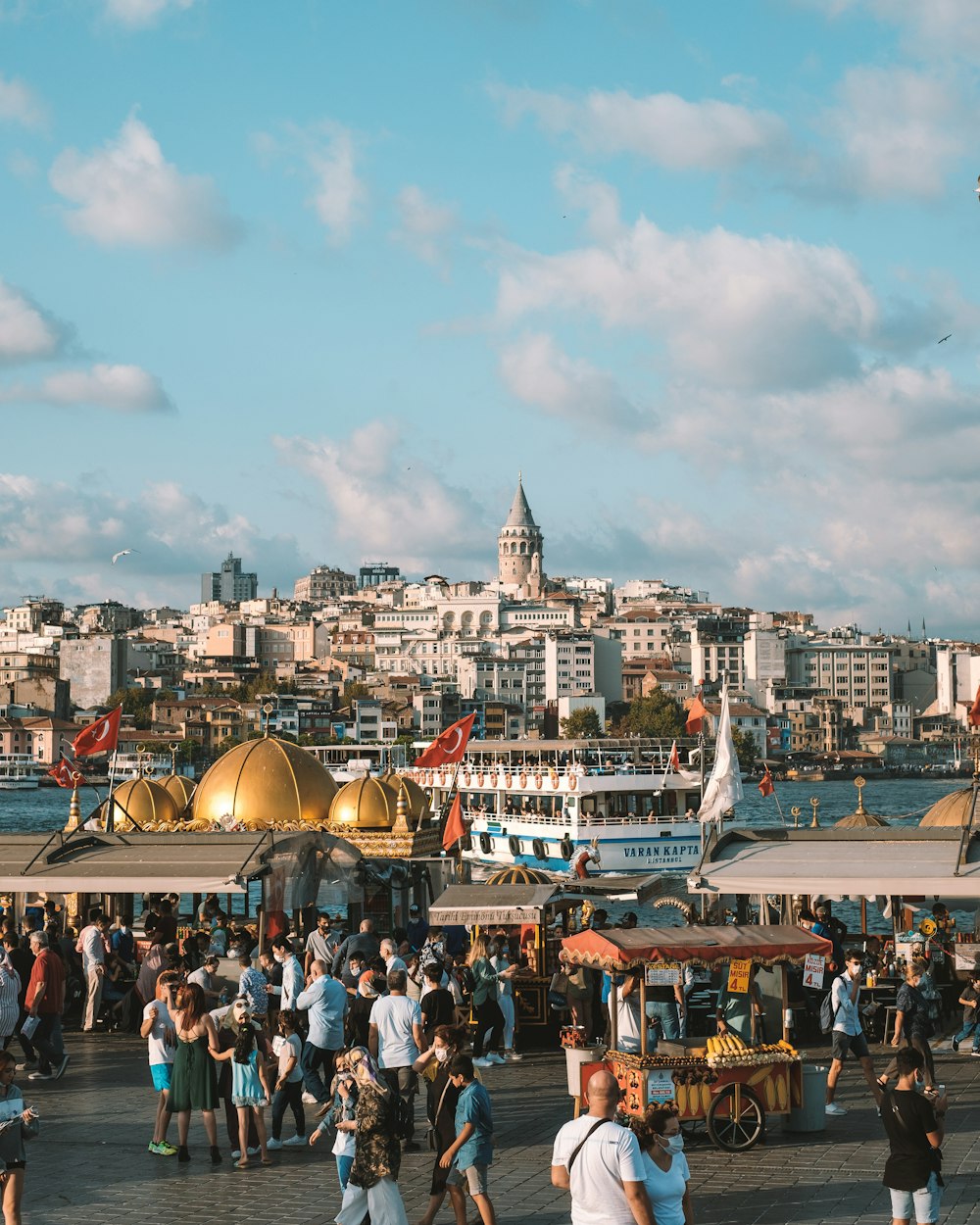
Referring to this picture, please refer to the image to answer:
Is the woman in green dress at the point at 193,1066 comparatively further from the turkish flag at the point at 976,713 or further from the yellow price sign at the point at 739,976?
the turkish flag at the point at 976,713

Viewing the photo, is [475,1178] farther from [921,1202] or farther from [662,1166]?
[921,1202]

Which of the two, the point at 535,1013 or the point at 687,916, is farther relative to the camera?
the point at 687,916

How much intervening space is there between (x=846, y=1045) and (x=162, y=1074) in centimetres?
501

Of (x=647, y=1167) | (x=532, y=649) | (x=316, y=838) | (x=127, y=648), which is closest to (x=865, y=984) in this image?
(x=316, y=838)

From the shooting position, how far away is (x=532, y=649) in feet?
607

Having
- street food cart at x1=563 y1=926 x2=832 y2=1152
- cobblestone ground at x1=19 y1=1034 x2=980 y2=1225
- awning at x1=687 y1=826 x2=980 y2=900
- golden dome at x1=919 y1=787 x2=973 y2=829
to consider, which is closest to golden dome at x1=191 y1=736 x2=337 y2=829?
awning at x1=687 y1=826 x2=980 y2=900

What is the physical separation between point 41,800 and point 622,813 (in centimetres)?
9467

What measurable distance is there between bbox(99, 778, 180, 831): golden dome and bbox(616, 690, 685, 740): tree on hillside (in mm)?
129383

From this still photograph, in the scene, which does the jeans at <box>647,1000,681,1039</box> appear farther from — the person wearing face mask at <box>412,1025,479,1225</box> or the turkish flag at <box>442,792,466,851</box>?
the turkish flag at <box>442,792,466,851</box>

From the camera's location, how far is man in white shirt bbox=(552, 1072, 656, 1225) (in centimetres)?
735

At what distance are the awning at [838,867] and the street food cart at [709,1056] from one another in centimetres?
349

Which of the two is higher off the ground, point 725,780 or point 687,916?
point 725,780

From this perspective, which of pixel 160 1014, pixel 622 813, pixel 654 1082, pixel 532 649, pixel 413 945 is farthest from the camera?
pixel 532 649

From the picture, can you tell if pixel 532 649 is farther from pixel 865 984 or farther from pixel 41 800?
pixel 865 984
